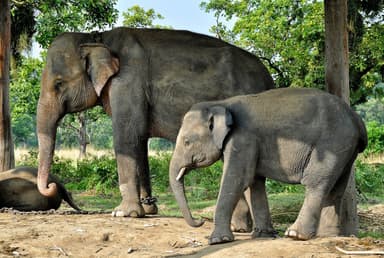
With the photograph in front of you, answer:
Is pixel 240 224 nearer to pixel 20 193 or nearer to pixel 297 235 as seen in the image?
pixel 297 235

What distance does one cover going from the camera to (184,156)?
270 inches

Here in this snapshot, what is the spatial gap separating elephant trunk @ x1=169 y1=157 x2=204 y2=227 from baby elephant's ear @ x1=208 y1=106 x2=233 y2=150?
48 centimetres

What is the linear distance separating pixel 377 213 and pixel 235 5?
60.6 feet

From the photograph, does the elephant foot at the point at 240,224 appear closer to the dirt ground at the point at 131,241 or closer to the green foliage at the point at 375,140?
the dirt ground at the point at 131,241

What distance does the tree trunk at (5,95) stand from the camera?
37.7 feet

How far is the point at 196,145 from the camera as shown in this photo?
270 inches

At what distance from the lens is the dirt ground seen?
19.5 ft

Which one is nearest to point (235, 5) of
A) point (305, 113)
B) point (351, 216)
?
point (351, 216)

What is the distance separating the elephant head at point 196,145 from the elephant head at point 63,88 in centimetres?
211

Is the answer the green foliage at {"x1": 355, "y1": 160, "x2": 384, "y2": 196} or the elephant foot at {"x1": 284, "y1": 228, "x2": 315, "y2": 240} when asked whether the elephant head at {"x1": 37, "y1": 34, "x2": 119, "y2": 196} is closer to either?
the elephant foot at {"x1": 284, "y1": 228, "x2": 315, "y2": 240}

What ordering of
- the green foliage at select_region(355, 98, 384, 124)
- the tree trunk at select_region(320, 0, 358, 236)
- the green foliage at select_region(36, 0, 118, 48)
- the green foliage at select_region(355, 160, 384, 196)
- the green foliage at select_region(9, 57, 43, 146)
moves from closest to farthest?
the tree trunk at select_region(320, 0, 358, 236) < the green foliage at select_region(36, 0, 118, 48) < the green foliage at select_region(355, 160, 384, 196) < the green foliage at select_region(9, 57, 43, 146) < the green foliage at select_region(355, 98, 384, 124)

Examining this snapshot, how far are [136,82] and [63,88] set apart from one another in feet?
3.20

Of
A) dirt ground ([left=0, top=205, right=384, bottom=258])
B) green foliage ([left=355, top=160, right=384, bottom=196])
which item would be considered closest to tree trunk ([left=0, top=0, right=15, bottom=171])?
dirt ground ([left=0, top=205, right=384, bottom=258])

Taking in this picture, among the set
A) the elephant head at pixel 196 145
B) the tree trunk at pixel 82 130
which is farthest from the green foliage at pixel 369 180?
the tree trunk at pixel 82 130
